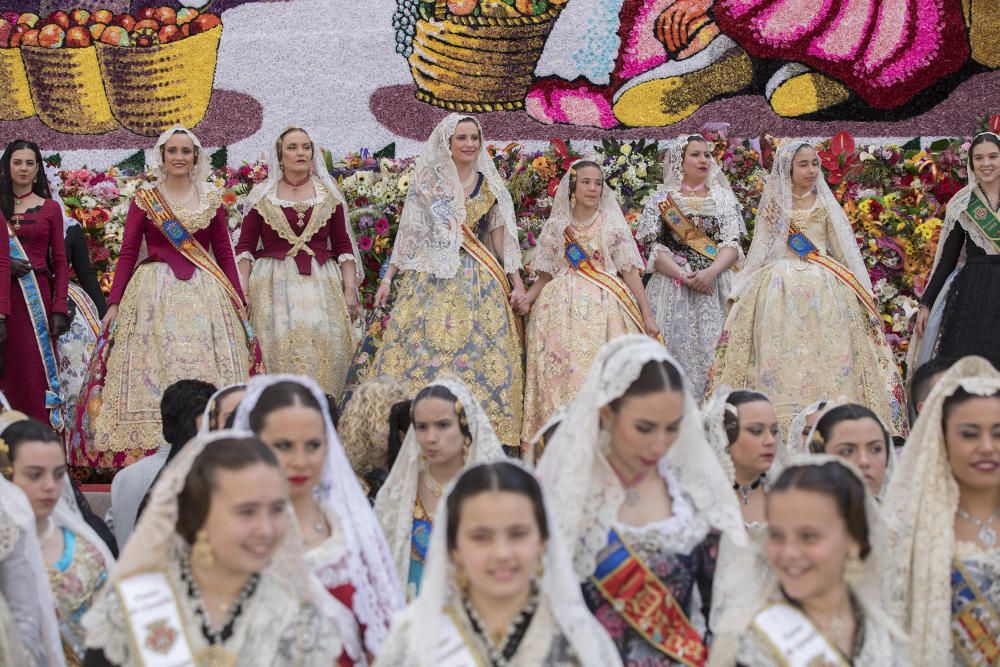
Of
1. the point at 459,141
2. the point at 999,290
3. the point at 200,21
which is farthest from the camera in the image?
the point at 200,21

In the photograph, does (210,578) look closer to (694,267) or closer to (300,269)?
(300,269)

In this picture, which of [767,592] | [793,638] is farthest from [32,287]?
[793,638]

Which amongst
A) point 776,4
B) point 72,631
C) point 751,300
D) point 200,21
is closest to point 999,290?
point 751,300

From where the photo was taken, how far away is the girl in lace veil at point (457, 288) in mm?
7086

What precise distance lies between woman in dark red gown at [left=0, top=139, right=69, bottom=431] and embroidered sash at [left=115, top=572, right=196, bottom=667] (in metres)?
4.35

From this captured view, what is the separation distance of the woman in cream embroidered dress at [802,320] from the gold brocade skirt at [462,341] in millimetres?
1105

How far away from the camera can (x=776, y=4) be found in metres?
9.80

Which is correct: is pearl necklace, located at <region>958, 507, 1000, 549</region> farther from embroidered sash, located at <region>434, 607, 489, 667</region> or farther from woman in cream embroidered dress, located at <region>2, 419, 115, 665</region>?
woman in cream embroidered dress, located at <region>2, 419, 115, 665</region>

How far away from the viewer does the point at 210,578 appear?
9.79 ft

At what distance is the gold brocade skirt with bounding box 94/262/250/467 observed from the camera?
6734mm

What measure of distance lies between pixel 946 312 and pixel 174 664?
528 centimetres

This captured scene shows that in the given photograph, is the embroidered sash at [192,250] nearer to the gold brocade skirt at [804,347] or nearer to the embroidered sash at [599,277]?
the embroidered sash at [599,277]

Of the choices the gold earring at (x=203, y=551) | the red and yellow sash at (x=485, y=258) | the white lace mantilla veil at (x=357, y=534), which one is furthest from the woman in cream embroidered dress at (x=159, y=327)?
the gold earring at (x=203, y=551)

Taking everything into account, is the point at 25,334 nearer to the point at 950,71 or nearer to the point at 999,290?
the point at 999,290
